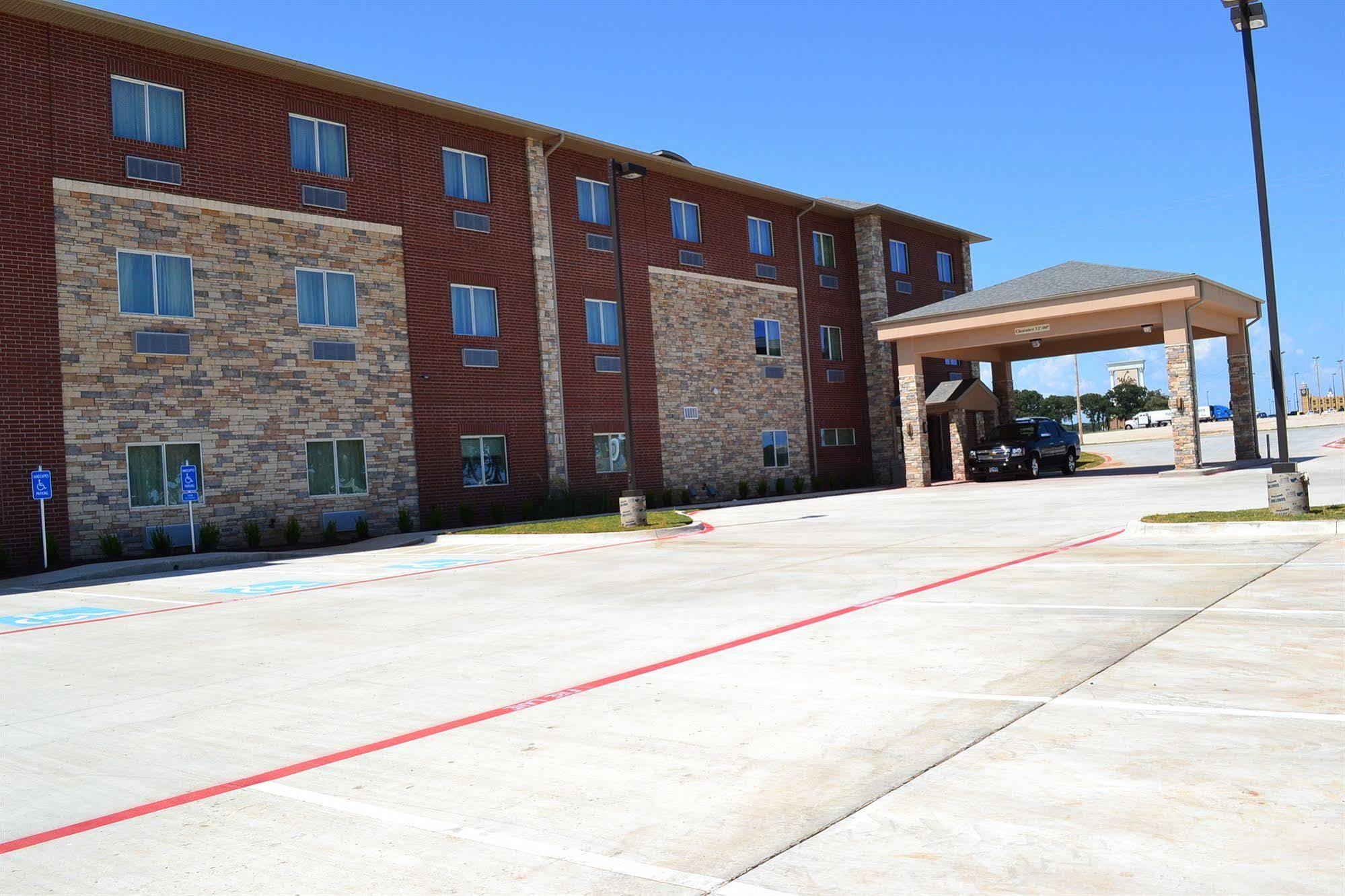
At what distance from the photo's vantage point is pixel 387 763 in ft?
18.0

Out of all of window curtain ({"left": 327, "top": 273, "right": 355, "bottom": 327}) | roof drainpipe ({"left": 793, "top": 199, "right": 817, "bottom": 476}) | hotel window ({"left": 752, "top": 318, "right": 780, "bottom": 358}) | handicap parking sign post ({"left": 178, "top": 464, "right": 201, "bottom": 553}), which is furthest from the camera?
roof drainpipe ({"left": 793, "top": 199, "right": 817, "bottom": 476})

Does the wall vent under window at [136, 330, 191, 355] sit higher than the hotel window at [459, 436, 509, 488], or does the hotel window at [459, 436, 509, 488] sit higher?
the wall vent under window at [136, 330, 191, 355]

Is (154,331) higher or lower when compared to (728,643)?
higher

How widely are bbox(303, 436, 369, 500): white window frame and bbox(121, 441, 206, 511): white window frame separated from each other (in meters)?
2.35

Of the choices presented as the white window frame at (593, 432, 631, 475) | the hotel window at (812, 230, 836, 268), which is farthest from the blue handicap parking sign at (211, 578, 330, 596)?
the hotel window at (812, 230, 836, 268)

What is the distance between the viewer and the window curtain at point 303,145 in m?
24.2

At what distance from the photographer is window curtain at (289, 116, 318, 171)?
2425 centimetres

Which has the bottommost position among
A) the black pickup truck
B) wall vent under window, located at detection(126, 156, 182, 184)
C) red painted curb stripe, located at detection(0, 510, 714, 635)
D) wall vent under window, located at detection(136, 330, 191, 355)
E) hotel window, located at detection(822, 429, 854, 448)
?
red painted curb stripe, located at detection(0, 510, 714, 635)

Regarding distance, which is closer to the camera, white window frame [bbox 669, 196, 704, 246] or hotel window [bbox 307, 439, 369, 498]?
hotel window [bbox 307, 439, 369, 498]

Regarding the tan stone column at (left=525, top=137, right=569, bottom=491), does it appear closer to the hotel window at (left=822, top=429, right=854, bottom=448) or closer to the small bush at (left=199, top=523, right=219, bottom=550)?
the small bush at (left=199, top=523, right=219, bottom=550)

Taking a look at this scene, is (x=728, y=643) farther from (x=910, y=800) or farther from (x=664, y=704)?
(x=910, y=800)

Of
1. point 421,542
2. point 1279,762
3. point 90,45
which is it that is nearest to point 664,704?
point 1279,762

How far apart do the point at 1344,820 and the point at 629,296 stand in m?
29.0

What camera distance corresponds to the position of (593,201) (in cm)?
3123
